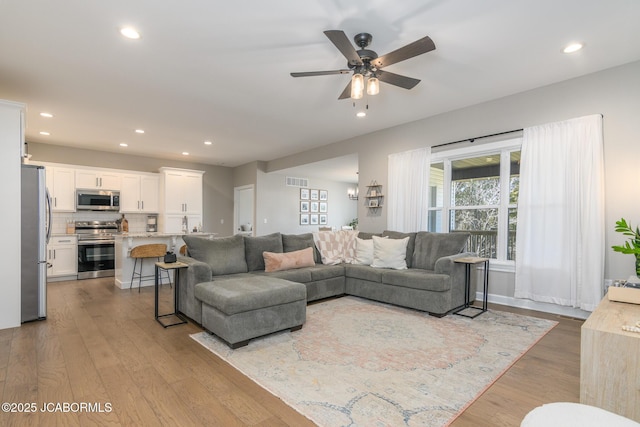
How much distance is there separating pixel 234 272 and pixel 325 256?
1.46 meters

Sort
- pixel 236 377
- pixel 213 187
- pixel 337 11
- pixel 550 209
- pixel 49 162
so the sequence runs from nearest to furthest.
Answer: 1. pixel 236 377
2. pixel 337 11
3. pixel 550 209
4. pixel 49 162
5. pixel 213 187

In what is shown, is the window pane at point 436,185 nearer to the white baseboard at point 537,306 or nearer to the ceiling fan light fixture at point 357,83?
the white baseboard at point 537,306

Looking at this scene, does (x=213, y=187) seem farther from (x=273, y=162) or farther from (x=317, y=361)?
(x=317, y=361)

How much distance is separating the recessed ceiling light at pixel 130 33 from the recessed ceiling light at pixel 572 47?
386 centimetres

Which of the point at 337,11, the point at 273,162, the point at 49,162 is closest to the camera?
the point at 337,11

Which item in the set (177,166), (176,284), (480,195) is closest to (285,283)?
(176,284)

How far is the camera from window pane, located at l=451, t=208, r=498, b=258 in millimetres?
4477

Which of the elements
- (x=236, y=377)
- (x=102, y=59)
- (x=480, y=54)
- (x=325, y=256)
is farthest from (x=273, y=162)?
(x=236, y=377)

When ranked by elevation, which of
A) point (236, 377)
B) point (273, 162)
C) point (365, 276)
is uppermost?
point (273, 162)

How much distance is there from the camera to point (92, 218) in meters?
6.84

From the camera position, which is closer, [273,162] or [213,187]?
[273,162]

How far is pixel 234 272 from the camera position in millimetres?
4066

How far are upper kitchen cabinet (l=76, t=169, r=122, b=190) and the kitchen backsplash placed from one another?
2.02ft

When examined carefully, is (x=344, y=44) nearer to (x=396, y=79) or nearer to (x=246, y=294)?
(x=396, y=79)
